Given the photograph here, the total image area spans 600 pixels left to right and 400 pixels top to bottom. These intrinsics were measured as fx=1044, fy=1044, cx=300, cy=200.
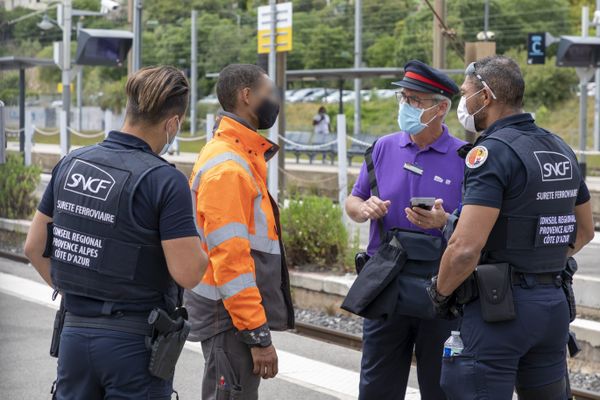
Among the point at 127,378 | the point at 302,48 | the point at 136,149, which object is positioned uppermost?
the point at 302,48

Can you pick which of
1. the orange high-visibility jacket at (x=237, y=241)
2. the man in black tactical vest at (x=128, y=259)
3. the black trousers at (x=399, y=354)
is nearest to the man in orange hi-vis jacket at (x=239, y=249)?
the orange high-visibility jacket at (x=237, y=241)

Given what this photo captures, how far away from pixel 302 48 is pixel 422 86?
57199 millimetres

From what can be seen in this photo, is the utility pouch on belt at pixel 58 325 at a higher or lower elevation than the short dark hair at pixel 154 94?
lower

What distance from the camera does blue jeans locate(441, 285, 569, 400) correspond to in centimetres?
402

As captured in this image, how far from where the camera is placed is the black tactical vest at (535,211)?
4023mm

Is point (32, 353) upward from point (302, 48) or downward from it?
downward

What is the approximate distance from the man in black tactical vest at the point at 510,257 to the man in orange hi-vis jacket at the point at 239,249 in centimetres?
72

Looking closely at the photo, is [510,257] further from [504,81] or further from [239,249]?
[239,249]

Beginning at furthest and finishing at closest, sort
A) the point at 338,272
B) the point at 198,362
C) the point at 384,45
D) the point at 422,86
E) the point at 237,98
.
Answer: the point at 384,45 < the point at 338,272 < the point at 198,362 < the point at 422,86 < the point at 237,98

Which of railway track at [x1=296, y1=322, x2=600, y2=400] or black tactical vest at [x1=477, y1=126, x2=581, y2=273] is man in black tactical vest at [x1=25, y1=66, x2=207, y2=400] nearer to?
black tactical vest at [x1=477, y1=126, x2=581, y2=273]

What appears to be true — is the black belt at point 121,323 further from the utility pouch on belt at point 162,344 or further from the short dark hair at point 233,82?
the short dark hair at point 233,82

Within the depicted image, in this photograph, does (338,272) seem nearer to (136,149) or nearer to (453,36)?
(453,36)

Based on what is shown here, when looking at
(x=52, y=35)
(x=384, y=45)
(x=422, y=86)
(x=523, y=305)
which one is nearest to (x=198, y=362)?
(x=422, y=86)

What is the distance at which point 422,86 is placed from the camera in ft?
16.6
